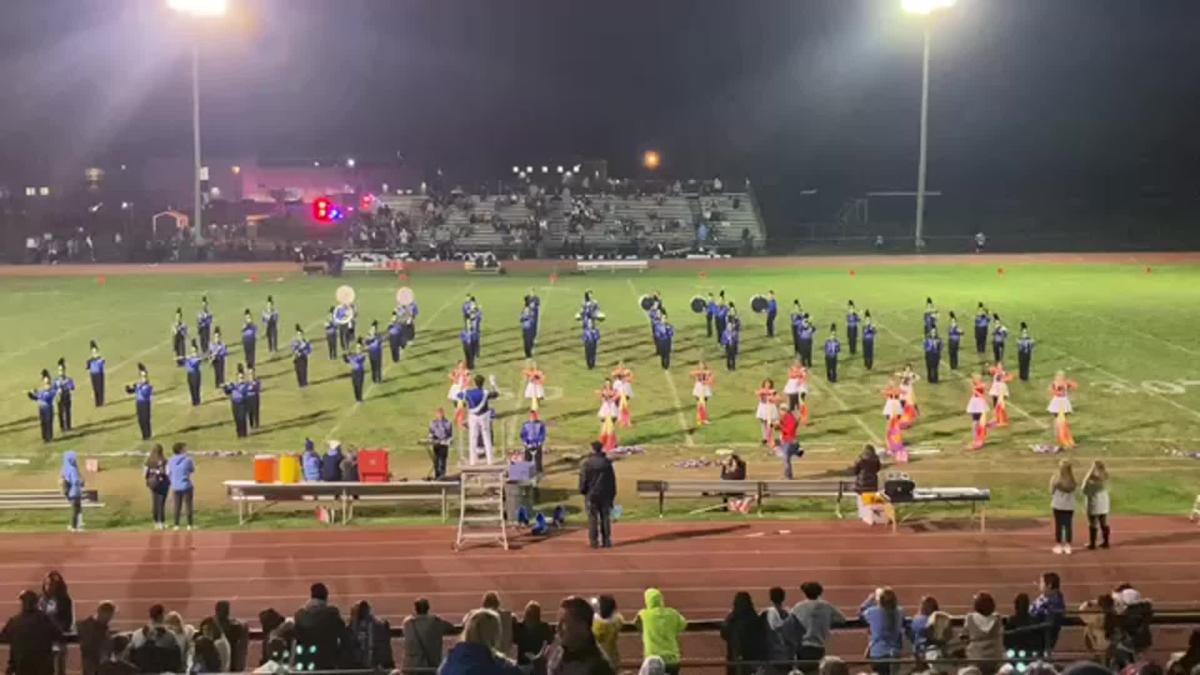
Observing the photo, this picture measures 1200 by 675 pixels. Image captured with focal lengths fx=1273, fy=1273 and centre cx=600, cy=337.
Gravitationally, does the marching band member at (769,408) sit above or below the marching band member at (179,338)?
below

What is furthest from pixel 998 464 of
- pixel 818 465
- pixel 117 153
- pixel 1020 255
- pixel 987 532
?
pixel 117 153

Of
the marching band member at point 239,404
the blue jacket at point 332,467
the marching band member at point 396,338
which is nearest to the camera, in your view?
the blue jacket at point 332,467

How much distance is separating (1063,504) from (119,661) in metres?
9.33

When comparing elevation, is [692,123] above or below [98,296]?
above

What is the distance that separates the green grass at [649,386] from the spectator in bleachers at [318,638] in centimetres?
729

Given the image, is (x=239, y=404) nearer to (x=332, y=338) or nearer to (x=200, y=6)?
(x=332, y=338)

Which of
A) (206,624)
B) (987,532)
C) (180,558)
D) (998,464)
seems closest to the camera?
(206,624)

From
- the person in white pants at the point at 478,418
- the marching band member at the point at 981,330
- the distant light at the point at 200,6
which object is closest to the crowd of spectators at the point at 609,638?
the person in white pants at the point at 478,418

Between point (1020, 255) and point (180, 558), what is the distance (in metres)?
45.6

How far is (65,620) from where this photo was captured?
30.0 feet

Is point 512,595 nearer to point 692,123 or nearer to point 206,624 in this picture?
point 206,624

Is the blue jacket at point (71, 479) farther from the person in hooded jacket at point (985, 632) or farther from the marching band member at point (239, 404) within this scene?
the person in hooded jacket at point (985, 632)

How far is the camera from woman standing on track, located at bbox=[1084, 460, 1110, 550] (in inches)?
514

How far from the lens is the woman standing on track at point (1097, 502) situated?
42.8 ft
